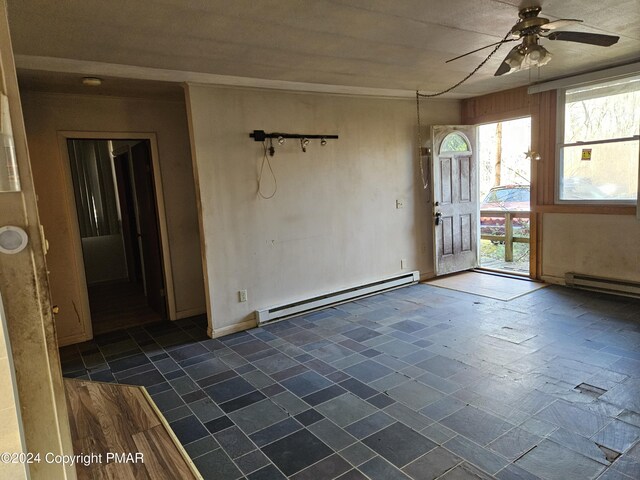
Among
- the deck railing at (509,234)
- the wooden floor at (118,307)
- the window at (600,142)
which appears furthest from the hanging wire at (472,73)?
the wooden floor at (118,307)

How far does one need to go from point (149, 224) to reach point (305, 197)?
6.15 ft

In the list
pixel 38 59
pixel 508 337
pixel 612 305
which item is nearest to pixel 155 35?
pixel 38 59

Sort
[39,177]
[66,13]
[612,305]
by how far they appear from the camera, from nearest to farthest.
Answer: [66,13]
[39,177]
[612,305]

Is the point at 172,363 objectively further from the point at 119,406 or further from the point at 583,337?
the point at 583,337

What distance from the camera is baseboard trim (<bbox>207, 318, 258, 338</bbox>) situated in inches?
156

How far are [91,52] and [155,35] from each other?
24.1 inches

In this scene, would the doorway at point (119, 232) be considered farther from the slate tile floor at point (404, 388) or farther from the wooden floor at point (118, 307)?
the slate tile floor at point (404, 388)

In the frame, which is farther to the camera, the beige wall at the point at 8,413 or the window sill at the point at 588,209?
the window sill at the point at 588,209

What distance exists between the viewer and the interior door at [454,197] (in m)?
5.50

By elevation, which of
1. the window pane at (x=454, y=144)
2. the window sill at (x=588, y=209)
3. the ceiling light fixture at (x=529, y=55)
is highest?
the ceiling light fixture at (x=529, y=55)

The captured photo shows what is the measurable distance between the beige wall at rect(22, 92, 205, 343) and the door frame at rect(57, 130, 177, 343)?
1.2 inches

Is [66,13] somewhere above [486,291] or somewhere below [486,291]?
above

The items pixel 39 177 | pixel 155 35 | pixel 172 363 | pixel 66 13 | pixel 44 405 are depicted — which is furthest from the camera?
pixel 39 177

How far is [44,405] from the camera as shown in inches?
34.6
